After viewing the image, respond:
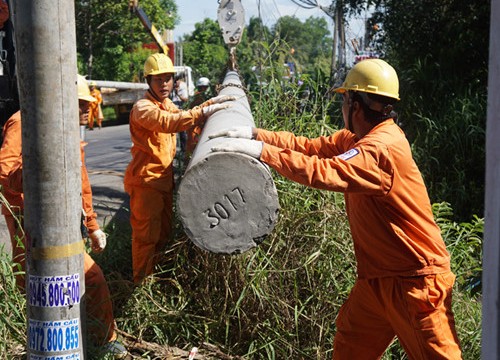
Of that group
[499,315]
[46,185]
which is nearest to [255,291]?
[46,185]

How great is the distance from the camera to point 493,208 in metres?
1.65

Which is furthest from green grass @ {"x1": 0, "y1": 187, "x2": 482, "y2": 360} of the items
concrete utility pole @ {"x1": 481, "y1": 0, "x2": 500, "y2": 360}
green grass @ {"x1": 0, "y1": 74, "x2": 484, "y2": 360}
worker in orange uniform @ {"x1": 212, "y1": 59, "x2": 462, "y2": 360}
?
concrete utility pole @ {"x1": 481, "y1": 0, "x2": 500, "y2": 360}

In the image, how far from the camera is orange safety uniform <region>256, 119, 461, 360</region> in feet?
10.4

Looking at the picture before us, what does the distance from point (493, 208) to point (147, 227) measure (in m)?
3.83

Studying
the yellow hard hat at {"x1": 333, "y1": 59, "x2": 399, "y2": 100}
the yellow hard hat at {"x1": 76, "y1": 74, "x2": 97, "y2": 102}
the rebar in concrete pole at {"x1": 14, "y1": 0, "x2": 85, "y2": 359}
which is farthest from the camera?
the yellow hard hat at {"x1": 76, "y1": 74, "x2": 97, "y2": 102}

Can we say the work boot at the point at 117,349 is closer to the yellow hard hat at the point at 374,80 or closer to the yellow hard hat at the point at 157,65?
the yellow hard hat at the point at 374,80

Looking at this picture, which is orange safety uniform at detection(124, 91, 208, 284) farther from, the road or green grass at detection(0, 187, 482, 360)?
the road

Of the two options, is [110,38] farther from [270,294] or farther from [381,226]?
[381,226]

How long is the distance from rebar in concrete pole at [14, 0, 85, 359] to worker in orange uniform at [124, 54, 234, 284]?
7.16 feet

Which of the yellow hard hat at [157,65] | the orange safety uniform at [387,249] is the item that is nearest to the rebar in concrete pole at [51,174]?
the orange safety uniform at [387,249]

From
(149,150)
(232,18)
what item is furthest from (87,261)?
(232,18)

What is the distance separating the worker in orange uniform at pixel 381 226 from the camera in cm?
316

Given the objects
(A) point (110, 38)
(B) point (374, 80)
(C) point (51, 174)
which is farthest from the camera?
(A) point (110, 38)

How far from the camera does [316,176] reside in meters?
3.10
